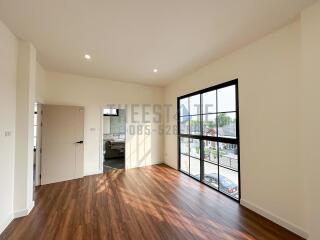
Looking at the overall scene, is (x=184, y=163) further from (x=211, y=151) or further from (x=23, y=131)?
(x=23, y=131)

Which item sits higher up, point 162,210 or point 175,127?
point 175,127

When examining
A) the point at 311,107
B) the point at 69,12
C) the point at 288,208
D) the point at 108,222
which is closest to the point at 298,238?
the point at 288,208

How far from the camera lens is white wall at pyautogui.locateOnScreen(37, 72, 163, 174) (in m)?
4.19

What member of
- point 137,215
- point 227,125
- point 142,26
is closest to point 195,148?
Result: point 227,125

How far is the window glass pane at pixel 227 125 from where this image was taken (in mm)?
3078

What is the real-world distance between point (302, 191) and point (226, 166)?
129 cm

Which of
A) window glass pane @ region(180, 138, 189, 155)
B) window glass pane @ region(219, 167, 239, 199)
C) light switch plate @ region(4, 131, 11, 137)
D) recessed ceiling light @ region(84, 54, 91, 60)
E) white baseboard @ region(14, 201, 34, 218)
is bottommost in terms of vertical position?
white baseboard @ region(14, 201, 34, 218)

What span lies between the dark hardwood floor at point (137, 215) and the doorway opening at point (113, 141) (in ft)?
5.83

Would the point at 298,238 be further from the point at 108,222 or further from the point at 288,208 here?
the point at 108,222

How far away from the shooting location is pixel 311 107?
1829mm

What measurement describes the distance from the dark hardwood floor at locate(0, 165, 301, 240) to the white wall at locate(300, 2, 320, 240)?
1.84ft

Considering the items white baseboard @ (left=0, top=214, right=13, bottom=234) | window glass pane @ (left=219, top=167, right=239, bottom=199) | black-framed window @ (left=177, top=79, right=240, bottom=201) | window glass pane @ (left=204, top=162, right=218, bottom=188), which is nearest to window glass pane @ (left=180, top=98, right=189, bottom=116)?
black-framed window @ (left=177, top=79, right=240, bottom=201)

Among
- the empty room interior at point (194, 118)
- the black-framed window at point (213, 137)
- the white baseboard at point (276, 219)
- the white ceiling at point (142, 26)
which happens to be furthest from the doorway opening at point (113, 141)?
the white baseboard at point (276, 219)

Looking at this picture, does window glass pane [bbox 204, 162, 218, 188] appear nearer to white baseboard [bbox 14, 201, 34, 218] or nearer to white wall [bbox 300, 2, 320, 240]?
white wall [bbox 300, 2, 320, 240]
